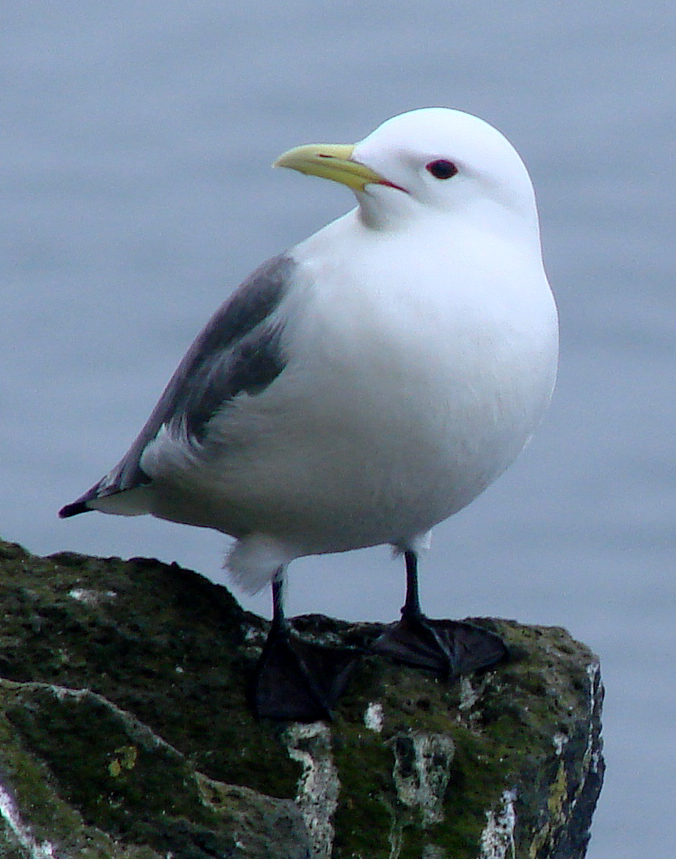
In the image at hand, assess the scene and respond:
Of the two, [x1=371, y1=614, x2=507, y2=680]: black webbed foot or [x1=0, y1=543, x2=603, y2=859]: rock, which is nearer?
[x1=0, y1=543, x2=603, y2=859]: rock

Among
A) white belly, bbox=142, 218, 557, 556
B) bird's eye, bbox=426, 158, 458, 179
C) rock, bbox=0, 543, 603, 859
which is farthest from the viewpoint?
bird's eye, bbox=426, 158, 458, 179

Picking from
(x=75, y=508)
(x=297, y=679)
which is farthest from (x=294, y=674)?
(x=75, y=508)

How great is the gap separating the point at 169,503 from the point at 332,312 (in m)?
1.05

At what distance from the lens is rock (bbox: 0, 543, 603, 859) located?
394 centimetres

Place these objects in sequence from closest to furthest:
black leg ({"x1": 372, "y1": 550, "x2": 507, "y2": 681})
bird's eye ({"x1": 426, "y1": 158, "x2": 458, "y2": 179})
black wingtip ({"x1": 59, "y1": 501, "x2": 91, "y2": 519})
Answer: bird's eye ({"x1": 426, "y1": 158, "x2": 458, "y2": 179}) < black leg ({"x1": 372, "y1": 550, "x2": 507, "y2": 681}) < black wingtip ({"x1": 59, "y1": 501, "x2": 91, "y2": 519})

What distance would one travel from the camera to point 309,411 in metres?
4.70

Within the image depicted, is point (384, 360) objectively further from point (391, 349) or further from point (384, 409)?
point (384, 409)

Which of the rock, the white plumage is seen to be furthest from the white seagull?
the rock

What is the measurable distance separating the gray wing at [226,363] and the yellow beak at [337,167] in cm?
27

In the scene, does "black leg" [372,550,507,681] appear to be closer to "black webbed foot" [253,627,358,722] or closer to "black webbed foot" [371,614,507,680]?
"black webbed foot" [371,614,507,680]

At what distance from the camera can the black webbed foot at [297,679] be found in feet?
15.7

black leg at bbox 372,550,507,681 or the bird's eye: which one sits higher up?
the bird's eye

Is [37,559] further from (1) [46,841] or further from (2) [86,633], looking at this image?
(1) [46,841]

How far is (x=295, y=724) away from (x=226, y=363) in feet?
3.36
